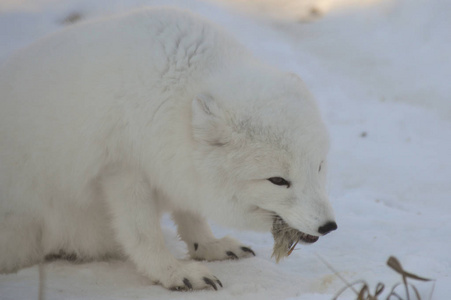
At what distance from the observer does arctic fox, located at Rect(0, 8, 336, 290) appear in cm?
335

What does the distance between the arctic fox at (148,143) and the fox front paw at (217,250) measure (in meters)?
0.46

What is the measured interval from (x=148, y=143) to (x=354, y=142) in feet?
11.4

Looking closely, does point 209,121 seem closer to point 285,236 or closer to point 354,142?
point 285,236

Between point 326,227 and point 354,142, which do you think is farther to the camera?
point 354,142

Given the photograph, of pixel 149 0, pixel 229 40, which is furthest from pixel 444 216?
pixel 149 0

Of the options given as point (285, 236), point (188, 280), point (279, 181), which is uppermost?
point (279, 181)

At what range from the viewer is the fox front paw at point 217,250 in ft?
14.3

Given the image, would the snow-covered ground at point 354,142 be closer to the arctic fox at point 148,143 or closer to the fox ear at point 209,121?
the arctic fox at point 148,143

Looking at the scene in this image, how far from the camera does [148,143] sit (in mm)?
3594

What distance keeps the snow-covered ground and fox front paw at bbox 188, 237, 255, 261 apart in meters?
0.09

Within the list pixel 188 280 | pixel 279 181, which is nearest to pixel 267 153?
pixel 279 181

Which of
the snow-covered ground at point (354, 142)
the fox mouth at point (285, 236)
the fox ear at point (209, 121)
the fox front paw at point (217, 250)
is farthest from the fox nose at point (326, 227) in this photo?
the fox front paw at point (217, 250)

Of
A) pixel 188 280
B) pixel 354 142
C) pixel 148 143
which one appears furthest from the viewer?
pixel 354 142

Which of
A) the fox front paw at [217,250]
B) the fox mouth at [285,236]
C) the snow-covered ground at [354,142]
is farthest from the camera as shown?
the fox front paw at [217,250]
